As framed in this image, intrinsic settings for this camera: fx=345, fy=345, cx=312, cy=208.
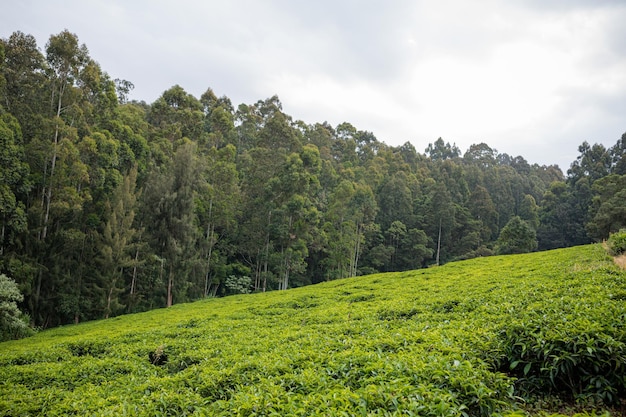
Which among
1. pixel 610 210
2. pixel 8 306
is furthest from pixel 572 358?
pixel 610 210

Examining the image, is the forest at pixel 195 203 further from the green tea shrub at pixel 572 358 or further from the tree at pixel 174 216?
the green tea shrub at pixel 572 358

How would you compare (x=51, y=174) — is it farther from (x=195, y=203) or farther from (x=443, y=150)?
(x=443, y=150)

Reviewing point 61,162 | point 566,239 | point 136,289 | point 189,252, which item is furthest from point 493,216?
point 61,162

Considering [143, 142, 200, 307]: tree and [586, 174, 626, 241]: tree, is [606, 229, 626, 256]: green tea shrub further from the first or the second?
[143, 142, 200, 307]: tree

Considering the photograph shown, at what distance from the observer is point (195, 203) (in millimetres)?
29641

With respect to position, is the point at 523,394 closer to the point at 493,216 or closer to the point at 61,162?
the point at 61,162

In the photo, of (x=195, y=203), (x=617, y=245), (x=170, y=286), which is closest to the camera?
(x=617, y=245)

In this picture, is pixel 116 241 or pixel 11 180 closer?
pixel 11 180

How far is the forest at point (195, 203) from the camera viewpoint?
19.9m

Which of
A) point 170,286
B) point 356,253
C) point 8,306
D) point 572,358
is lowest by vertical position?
point 170,286

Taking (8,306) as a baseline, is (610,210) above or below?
above

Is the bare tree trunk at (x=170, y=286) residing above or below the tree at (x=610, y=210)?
below

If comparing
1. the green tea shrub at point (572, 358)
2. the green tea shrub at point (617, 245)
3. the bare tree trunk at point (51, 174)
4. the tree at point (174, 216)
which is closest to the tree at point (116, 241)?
the tree at point (174, 216)

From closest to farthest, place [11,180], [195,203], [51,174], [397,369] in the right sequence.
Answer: [397,369] < [11,180] < [51,174] < [195,203]
